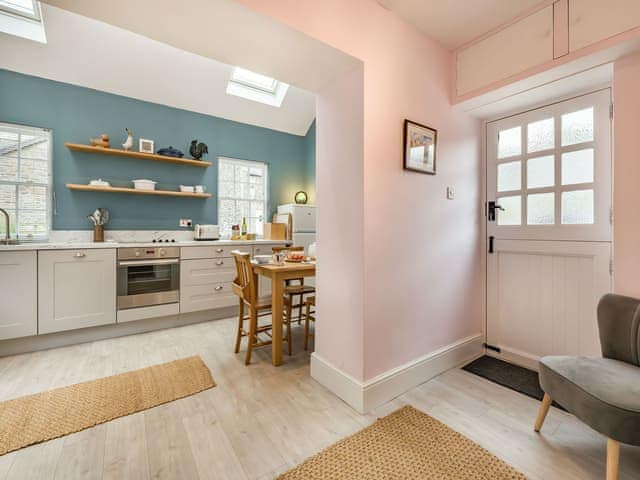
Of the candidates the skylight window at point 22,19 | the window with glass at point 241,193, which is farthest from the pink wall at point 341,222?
the skylight window at point 22,19

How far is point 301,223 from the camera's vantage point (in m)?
4.46

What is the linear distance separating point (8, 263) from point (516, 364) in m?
4.43

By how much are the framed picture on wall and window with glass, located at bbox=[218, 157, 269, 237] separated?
10.1ft

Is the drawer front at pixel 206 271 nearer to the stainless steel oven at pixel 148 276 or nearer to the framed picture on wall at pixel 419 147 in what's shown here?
the stainless steel oven at pixel 148 276

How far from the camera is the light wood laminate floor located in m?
1.32

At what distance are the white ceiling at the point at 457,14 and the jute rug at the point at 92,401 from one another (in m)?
2.89

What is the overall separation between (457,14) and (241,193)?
3532 mm

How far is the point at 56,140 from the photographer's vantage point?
10.5 ft

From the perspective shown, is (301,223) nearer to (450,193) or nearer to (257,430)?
(450,193)

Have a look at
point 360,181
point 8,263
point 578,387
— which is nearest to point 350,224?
point 360,181

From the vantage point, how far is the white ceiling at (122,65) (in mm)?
2951

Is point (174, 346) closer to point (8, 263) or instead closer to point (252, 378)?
point (252, 378)

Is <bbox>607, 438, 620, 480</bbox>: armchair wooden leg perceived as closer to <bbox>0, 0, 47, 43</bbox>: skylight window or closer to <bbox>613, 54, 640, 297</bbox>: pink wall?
<bbox>613, 54, 640, 297</bbox>: pink wall

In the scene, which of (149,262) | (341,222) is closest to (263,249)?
(149,262)
